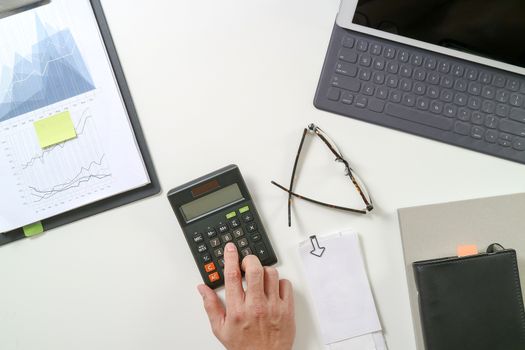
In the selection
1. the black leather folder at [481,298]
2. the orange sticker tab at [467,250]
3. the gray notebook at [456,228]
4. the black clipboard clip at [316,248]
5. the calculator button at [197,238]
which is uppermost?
the calculator button at [197,238]

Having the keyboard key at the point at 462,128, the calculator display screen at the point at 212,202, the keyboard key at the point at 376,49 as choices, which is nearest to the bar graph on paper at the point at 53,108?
the calculator display screen at the point at 212,202

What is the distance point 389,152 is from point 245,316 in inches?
13.8

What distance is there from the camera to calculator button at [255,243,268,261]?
640 mm

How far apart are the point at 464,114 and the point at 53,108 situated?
66 cm

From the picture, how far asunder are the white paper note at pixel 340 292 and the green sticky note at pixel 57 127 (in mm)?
428

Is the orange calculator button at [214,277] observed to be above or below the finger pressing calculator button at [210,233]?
below

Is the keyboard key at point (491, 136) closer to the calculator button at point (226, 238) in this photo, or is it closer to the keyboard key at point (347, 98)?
the keyboard key at point (347, 98)

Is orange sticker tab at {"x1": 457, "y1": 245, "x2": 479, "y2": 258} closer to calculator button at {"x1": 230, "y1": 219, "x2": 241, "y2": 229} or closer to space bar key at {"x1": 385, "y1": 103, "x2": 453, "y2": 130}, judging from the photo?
space bar key at {"x1": 385, "y1": 103, "x2": 453, "y2": 130}

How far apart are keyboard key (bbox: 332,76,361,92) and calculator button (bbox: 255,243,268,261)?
0.94 ft

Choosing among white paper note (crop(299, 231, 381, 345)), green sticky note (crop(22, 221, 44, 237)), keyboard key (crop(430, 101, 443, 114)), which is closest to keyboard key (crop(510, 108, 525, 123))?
keyboard key (crop(430, 101, 443, 114))

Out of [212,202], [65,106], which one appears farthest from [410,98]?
[65,106]

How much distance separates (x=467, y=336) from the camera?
0.60 meters

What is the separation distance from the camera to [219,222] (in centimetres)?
64

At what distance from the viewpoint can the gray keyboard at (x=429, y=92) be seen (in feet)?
2.11
